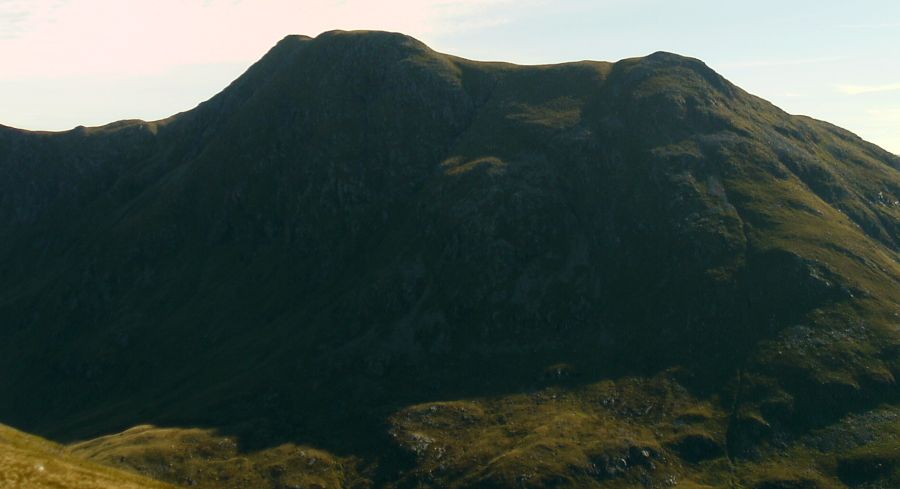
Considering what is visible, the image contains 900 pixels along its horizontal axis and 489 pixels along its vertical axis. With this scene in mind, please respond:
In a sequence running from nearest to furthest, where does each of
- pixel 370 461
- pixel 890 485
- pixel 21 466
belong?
pixel 21 466
pixel 890 485
pixel 370 461

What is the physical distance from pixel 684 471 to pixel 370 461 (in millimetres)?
69121

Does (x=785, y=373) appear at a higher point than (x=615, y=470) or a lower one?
higher

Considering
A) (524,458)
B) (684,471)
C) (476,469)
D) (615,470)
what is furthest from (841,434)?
(476,469)

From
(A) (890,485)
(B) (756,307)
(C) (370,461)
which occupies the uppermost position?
(B) (756,307)

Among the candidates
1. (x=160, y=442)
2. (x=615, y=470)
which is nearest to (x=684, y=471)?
(x=615, y=470)

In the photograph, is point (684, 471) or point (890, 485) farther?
point (684, 471)

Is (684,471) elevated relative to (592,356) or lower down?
lower down

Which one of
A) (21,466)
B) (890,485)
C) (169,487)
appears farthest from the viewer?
(890,485)

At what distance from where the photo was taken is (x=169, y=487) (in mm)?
63594

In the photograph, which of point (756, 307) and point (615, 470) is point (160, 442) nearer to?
point (615, 470)

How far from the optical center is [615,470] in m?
155

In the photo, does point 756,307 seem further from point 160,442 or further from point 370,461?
point 160,442

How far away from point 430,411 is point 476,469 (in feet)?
87.8

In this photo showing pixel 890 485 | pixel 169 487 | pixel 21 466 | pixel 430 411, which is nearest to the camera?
pixel 21 466
